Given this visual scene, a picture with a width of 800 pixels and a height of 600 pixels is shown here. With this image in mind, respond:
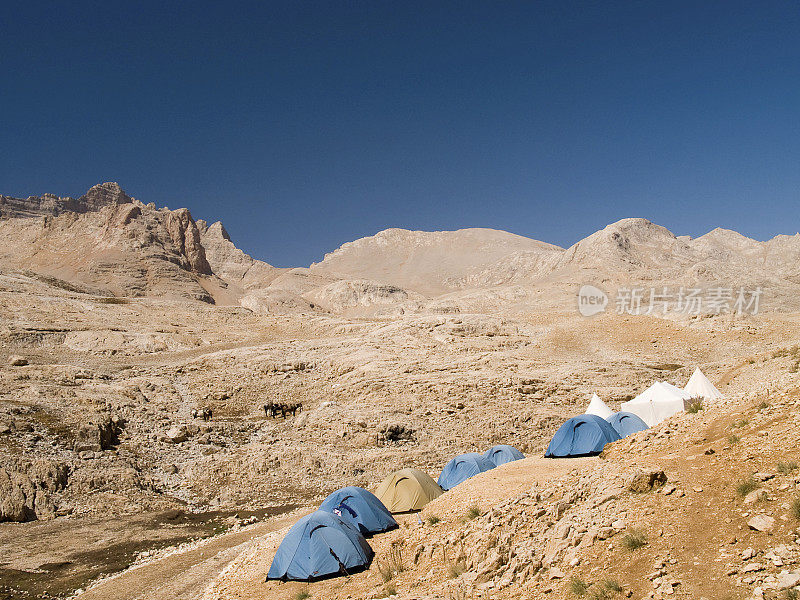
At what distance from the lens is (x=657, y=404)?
23.0 m

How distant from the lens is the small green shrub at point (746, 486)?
20.6 ft

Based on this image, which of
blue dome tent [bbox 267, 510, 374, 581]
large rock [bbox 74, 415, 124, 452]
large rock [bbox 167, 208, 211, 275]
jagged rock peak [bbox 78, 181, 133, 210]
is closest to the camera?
blue dome tent [bbox 267, 510, 374, 581]

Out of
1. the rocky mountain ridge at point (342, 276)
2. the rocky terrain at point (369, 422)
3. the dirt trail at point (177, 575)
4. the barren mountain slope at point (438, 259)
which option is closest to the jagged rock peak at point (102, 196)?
the rocky mountain ridge at point (342, 276)

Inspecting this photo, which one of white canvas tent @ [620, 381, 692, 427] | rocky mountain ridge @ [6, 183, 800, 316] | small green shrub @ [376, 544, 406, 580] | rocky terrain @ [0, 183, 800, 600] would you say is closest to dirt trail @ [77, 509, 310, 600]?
rocky terrain @ [0, 183, 800, 600]

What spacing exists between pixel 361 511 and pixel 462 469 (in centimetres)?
616

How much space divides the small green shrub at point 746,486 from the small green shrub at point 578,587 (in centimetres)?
235

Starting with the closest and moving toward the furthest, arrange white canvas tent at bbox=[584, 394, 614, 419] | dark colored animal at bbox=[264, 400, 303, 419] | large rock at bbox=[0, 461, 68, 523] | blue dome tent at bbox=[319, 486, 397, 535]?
blue dome tent at bbox=[319, 486, 397, 535], large rock at bbox=[0, 461, 68, 523], white canvas tent at bbox=[584, 394, 614, 419], dark colored animal at bbox=[264, 400, 303, 419]

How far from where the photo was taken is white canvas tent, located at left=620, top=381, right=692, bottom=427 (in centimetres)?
2280

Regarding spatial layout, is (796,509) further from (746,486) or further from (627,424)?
(627,424)

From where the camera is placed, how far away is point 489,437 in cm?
2458

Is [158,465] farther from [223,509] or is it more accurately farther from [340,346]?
[340,346]

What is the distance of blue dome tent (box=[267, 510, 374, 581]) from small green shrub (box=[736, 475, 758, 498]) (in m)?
7.28

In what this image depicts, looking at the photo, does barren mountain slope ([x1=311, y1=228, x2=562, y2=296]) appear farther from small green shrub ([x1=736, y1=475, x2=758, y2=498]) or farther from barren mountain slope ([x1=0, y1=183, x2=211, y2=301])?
small green shrub ([x1=736, y1=475, x2=758, y2=498])

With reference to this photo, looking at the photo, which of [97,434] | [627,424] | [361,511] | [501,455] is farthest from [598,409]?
[97,434]
